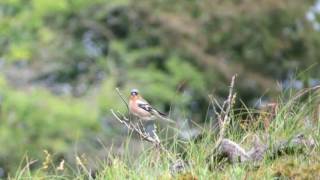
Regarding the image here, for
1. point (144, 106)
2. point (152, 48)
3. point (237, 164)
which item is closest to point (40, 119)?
point (152, 48)

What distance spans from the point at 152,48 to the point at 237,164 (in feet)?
59.3

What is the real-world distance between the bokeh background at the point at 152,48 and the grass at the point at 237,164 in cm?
1469

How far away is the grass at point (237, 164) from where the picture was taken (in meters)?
5.77

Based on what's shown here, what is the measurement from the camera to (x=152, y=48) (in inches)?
945

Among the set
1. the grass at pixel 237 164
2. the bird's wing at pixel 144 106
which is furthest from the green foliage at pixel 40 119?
the grass at pixel 237 164

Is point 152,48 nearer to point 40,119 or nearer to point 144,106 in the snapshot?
point 40,119

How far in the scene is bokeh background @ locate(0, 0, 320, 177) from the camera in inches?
878

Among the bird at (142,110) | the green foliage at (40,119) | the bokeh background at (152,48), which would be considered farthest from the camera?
the bokeh background at (152,48)

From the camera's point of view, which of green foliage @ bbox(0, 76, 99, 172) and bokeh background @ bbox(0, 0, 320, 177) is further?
bokeh background @ bbox(0, 0, 320, 177)

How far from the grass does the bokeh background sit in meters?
14.7

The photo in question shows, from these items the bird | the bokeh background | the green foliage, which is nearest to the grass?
the bird

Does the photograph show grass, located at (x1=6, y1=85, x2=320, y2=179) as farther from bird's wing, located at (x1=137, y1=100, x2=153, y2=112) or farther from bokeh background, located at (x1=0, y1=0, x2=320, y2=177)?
bokeh background, located at (x1=0, y1=0, x2=320, y2=177)

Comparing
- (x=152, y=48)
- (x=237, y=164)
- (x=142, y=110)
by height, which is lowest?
(x=152, y=48)

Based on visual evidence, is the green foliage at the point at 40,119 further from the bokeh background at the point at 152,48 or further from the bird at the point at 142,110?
the bird at the point at 142,110
